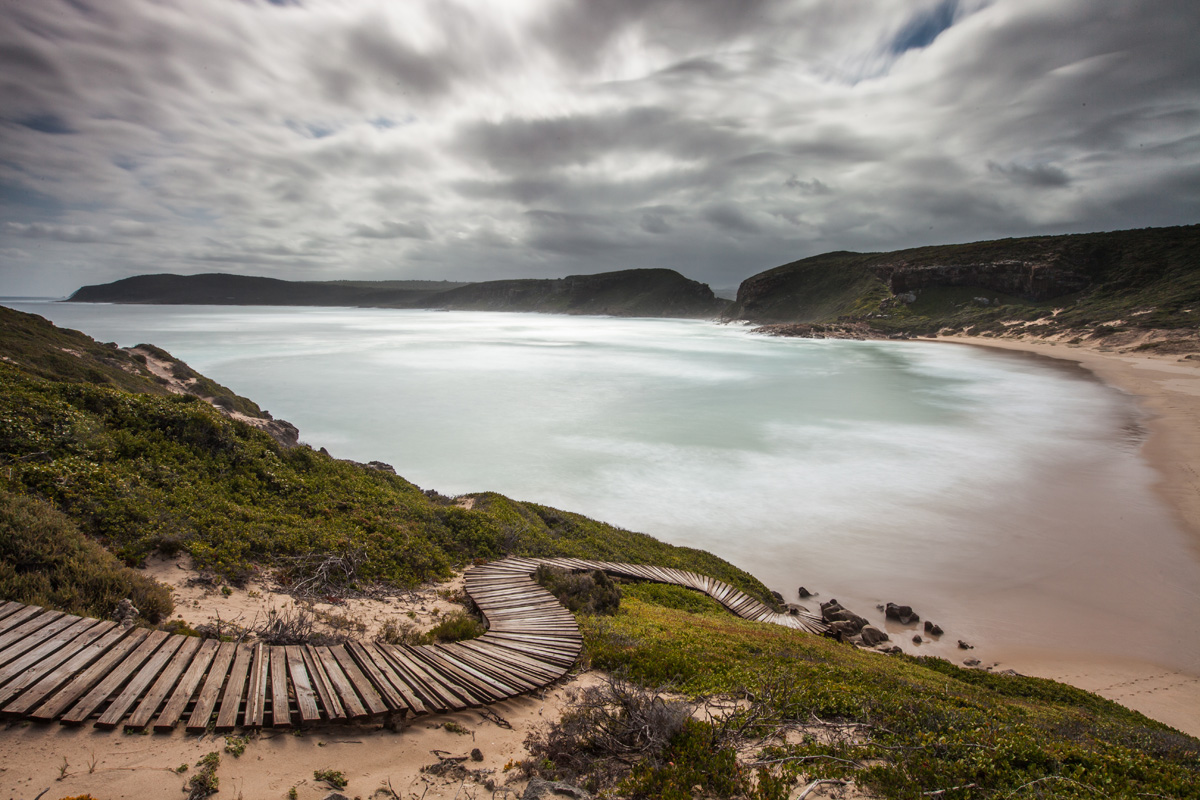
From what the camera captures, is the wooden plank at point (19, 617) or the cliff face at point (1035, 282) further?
the cliff face at point (1035, 282)

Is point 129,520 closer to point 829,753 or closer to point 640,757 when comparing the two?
point 640,757

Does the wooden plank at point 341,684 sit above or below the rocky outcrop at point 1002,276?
below

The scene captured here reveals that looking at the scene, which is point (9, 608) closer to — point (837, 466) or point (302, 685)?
point (302, 685)

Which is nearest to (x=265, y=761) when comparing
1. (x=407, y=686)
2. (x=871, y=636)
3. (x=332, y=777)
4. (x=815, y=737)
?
(x=332, y=777)

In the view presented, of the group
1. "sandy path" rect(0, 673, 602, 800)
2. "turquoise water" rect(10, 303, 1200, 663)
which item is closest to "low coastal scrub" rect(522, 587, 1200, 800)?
"sandy path" rect(0, 673, 602, 800)

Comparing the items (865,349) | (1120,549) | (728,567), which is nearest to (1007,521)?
(1120,549)

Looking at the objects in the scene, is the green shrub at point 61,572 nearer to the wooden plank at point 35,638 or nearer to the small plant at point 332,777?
the wooden plank at point 35,638

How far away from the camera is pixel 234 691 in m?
4.48

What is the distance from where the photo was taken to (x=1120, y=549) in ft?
46.3

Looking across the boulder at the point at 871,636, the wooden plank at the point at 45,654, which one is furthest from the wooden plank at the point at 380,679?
the boulder at the point at 871,636

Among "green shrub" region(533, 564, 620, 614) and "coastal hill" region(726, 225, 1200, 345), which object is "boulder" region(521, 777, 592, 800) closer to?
"green shrub" region(533, 564, 620, 614)

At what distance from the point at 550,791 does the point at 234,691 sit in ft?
9.17

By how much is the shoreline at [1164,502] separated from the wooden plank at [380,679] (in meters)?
10.7

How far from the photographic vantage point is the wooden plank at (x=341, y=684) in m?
4.57
